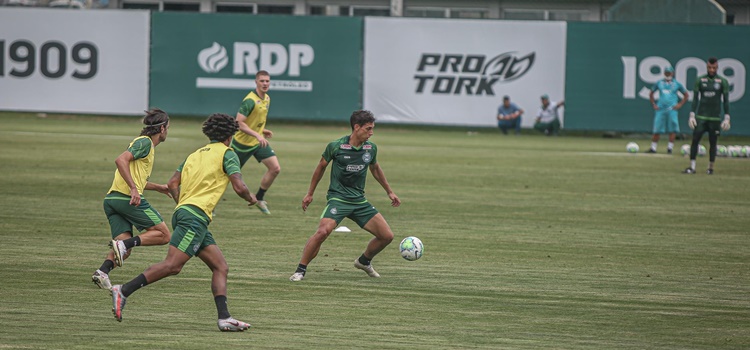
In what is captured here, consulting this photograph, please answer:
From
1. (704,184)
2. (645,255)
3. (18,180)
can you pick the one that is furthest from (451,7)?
(645,255)

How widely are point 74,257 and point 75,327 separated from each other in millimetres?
3620

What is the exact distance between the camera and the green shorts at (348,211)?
11609 millimetres

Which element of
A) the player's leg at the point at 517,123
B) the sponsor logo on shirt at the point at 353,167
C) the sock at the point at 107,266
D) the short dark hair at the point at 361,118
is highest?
the short dark hair at the point at 361,118

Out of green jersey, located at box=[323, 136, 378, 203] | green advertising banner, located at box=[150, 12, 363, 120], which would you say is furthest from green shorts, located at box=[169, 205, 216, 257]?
green advertising banner, located at box=[150, 12, 363, 120]

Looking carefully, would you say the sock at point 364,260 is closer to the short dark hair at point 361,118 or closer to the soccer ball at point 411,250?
the soccer ball at point 411,250

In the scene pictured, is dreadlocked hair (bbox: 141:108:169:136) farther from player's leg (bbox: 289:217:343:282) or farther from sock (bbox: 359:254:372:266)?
sock (bbox: 359:254:372:266)

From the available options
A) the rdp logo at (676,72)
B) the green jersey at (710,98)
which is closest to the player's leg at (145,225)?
the green jersey at (710,98)

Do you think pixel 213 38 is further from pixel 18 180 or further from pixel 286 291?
pixel 286 291

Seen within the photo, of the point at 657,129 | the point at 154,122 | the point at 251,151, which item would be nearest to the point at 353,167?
the point at 154,122

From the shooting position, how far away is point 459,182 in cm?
2202

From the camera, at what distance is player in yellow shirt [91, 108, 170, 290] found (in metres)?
10.4

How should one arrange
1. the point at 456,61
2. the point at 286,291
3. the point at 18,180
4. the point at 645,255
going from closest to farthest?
the point at 286,291, the point at 645,255, the point at 18,180, the point at 456,61

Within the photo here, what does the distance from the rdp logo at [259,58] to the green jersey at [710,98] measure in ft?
51.5

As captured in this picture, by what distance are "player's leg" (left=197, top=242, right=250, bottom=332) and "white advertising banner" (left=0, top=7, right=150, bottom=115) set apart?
2876 cm
